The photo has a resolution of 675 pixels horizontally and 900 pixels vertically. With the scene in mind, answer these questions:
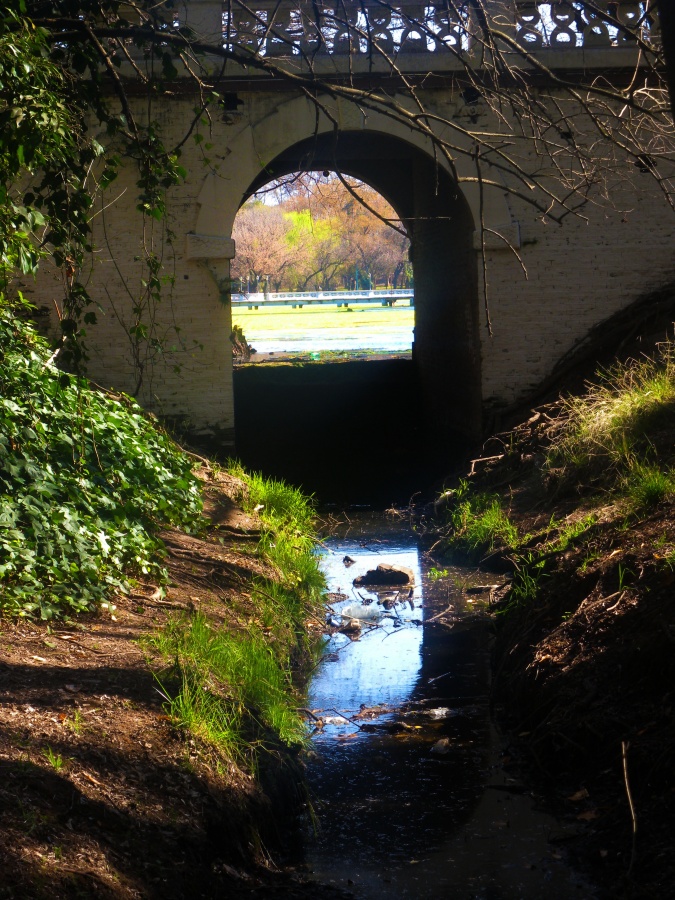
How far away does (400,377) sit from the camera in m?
18.4

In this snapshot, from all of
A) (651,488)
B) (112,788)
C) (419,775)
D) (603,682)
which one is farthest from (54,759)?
(651,488)

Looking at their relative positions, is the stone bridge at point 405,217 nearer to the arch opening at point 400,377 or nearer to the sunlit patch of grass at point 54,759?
the arch opening at point 400,377

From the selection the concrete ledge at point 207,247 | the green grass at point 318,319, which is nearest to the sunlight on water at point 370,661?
the concrete ledge at point 207,247

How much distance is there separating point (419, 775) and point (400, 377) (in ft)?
45.2

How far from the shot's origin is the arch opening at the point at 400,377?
44.4 ft

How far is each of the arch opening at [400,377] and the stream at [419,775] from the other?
5947mm

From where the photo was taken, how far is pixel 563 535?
7.50 m

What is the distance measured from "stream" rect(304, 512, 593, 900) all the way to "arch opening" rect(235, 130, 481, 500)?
595 cm

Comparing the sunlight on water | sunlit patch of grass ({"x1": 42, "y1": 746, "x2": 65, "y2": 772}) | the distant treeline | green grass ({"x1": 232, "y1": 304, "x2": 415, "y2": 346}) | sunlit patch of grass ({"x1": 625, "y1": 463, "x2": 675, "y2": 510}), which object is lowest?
the sunlight on water

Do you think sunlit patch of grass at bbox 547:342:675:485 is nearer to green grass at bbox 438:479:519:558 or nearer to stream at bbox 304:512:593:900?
green grass at bbox 438:479:519:558

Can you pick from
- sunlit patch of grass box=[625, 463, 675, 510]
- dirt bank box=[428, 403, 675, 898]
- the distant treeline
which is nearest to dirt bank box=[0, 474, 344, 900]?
dirt bank box=[428, 403, 675, 898]

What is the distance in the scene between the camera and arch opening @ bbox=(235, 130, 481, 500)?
13547 mm

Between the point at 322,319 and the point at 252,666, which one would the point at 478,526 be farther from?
the point at 322,319

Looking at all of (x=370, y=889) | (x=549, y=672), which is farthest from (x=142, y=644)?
(x=549, y=672)
